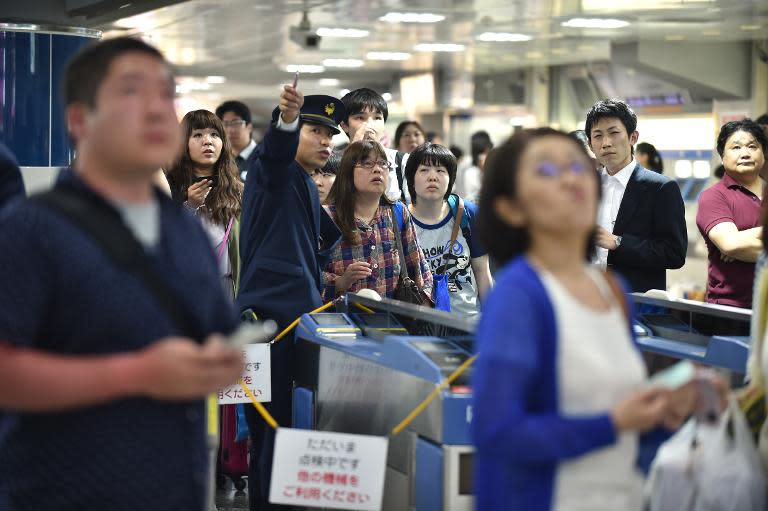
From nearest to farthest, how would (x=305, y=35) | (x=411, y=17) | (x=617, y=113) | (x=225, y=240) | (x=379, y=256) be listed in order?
1. (x=379, y=256)
2. (x=617, y=113)
3. (x=225, y=240)
4. (x=411, y=17)
5. (x=305, y=35)

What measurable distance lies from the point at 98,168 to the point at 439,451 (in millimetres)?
1672

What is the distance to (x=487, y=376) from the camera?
6.86ft

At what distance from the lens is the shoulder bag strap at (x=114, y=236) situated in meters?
2.13

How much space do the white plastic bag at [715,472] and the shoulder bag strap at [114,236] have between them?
3.92 ft

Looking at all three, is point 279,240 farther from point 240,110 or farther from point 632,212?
point 240,110

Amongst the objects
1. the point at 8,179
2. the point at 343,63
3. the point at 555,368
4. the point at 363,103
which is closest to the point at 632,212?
the point at 363,103

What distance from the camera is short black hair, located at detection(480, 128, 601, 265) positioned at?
228cm

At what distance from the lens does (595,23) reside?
12562mm

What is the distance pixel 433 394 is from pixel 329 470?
40 centimetres

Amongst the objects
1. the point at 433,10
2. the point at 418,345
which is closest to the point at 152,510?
the point at 418,345

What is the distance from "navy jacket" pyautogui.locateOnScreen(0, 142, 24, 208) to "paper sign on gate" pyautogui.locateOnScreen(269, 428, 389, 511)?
1077 millimetres

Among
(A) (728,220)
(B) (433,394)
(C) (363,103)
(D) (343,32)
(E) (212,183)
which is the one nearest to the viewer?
(B) (433,394)

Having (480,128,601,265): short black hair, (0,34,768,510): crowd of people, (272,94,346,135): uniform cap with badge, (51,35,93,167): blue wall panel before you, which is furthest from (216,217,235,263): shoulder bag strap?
(480,128,601,265): short black hair

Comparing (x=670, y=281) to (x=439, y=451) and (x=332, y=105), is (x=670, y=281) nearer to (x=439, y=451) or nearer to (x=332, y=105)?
(x=332, y=105)
